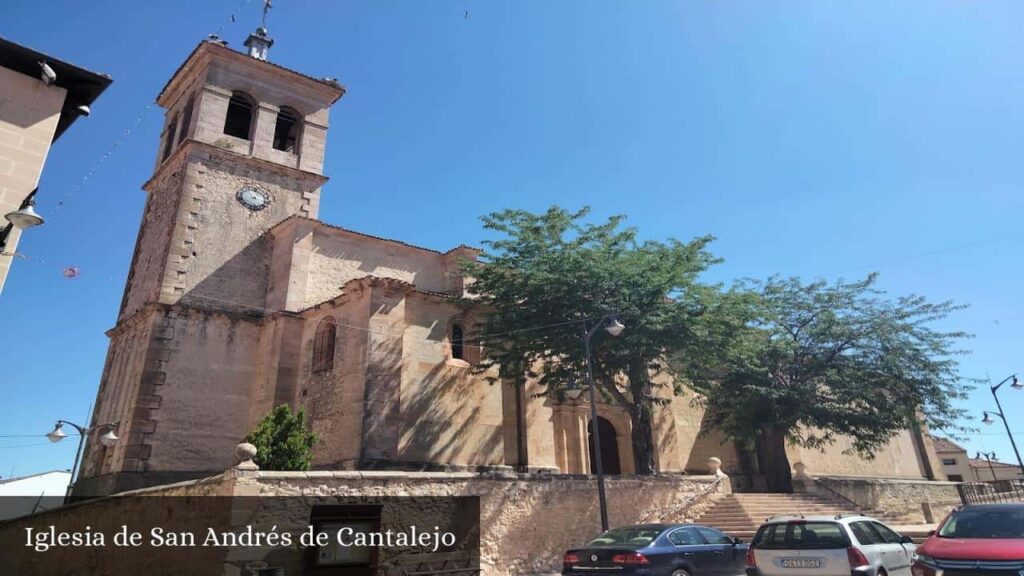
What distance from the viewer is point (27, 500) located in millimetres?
30797

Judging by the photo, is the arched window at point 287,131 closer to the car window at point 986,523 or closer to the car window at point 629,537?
the car window at point 629,537

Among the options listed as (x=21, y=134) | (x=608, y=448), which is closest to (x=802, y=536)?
(x=21, y=134)

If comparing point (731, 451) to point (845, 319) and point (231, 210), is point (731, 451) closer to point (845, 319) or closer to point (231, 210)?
point (845, 319)

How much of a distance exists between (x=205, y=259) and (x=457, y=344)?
8922 mm

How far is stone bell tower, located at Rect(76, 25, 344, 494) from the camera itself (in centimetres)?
1725

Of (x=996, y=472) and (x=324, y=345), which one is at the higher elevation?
(x=324, y=345)

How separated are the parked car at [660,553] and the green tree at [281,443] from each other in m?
6.15

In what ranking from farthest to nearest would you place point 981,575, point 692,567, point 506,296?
point 506,296 < point 692,567 < point 981,575

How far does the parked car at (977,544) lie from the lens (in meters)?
6.28

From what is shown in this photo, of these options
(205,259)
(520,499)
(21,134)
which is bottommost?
(520,499)

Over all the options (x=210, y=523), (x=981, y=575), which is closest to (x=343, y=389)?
(x=210, y=523)

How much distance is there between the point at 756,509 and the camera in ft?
56.5

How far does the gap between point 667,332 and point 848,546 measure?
8.97 metres

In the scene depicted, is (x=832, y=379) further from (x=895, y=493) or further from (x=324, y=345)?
(x=324, y=345)
